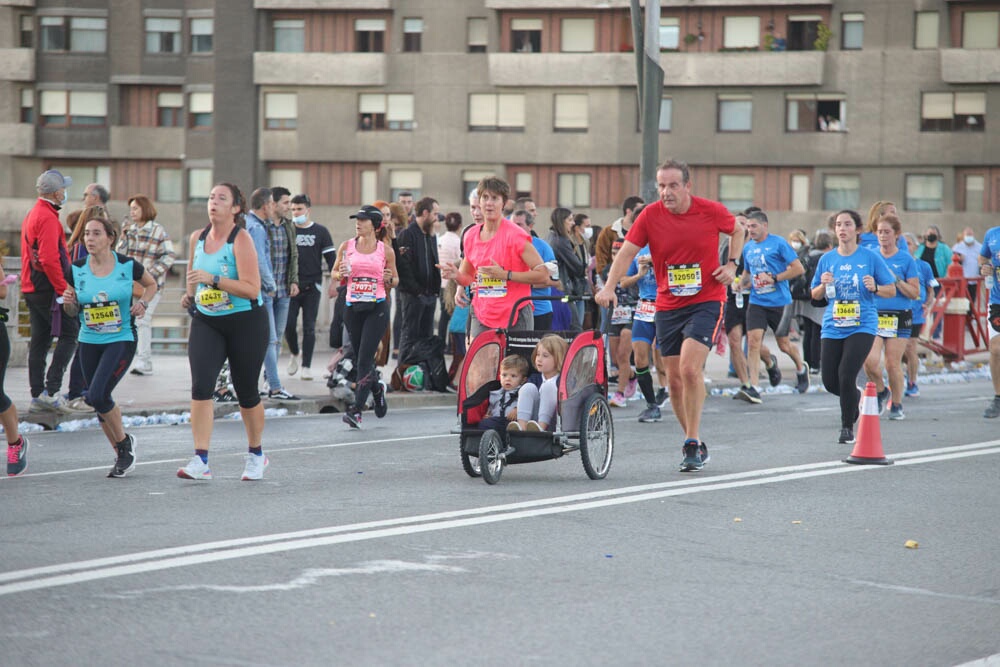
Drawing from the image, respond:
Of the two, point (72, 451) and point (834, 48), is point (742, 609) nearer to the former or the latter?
point (72, 451)

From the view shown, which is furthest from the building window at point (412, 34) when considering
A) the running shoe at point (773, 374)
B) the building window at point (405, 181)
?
the running shoe at point (773, 374)

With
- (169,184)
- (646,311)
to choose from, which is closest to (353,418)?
(646,311)

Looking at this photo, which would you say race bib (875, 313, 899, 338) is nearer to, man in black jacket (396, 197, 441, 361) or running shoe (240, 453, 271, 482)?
man in black jacket (396, 197, 441, 361)

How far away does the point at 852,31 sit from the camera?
52500 millimetres

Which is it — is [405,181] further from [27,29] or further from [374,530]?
[374,530]

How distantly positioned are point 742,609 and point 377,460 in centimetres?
535

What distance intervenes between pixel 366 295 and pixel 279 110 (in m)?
43.8

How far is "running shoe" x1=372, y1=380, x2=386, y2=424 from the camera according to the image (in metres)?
14.2

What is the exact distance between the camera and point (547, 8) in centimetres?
5397

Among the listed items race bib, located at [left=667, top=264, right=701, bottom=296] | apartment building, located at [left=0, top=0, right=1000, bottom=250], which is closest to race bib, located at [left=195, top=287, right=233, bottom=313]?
race bib, located at [left=667, top=264, right=701, bottom=296]

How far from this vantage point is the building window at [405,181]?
5525 centimetres

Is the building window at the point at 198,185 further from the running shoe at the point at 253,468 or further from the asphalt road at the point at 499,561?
the running shoe at the point at 253,468

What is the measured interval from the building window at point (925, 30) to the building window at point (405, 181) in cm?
1771

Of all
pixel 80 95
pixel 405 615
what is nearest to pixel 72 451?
pixel 405 615
